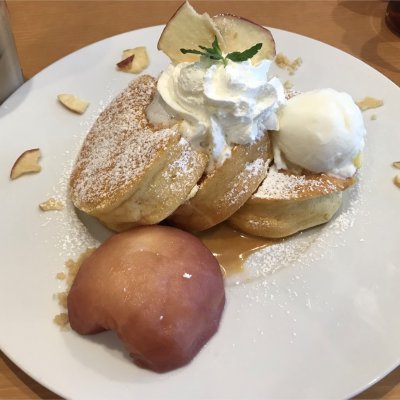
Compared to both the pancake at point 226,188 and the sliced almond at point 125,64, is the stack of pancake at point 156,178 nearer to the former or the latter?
the pancake at point 226,188

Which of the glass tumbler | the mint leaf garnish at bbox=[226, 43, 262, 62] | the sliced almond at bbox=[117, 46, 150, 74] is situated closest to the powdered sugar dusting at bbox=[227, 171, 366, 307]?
the mint leaf garnish at bbox=[226, 43, 262, 62]

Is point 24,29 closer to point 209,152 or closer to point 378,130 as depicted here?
point 209,152

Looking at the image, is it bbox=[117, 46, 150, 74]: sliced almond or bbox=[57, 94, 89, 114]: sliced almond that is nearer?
bbox=[57, 94, 89, 114]: sliced almond

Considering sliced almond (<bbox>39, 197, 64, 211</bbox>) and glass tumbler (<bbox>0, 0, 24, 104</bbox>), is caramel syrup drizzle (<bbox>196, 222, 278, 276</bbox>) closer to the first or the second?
sliced almond (<bbox>39, 197, 64, 211</bbox>)

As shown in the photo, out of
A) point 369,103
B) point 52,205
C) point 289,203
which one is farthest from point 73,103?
point 369,103

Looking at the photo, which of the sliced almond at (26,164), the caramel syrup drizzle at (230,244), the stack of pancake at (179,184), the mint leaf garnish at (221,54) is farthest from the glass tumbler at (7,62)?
the caramel syrup drizzle at (230,244)

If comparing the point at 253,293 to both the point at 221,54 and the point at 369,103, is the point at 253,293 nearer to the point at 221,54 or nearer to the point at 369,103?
the point at 221,54
